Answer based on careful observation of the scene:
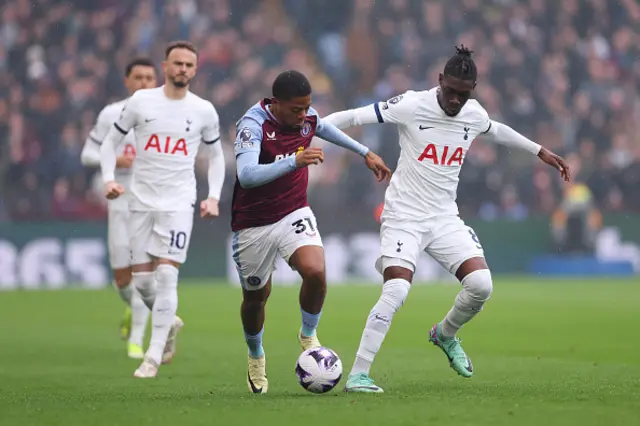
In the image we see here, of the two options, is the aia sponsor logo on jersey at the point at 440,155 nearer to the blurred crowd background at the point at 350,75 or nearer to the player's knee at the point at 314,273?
the player's knee at the point at 314,273

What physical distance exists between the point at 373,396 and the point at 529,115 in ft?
65.5

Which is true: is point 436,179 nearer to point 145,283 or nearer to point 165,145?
point 165,145

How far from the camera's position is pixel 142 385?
8.84 meters

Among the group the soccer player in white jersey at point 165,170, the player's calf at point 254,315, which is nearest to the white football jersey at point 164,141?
the soccer player in white jersey at point 165,170

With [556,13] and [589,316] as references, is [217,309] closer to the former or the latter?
[589,316]

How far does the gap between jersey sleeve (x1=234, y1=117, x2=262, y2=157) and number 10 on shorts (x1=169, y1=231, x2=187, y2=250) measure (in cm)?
254

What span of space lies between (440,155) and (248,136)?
1672 millimetres

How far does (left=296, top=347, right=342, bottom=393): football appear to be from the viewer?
7656mm

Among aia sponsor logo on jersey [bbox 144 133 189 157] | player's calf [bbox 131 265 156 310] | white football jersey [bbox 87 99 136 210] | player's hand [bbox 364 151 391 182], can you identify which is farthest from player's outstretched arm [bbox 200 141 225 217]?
player's hand [bbox 364 151 391 182]

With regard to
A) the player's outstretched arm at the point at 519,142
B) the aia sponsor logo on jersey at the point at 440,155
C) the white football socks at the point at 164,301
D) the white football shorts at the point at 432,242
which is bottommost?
the white football socks at the point at 164,301

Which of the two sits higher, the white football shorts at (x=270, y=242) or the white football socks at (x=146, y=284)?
the white football shorts at (x=270, y=242)

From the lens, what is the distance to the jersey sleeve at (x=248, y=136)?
7695 mm

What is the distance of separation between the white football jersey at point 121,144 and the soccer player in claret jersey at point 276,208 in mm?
3987

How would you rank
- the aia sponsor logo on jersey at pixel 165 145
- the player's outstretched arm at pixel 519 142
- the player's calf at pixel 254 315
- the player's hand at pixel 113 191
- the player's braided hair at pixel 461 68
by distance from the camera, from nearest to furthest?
the player's braided hair at pixel 461 68 → the player's calf at pixel 254 315 → the player's outstretched arm at pixel 519 142 → the player's hand at pixel 113 191 → the aia sponsor logo on jersey at pixel 165 145
